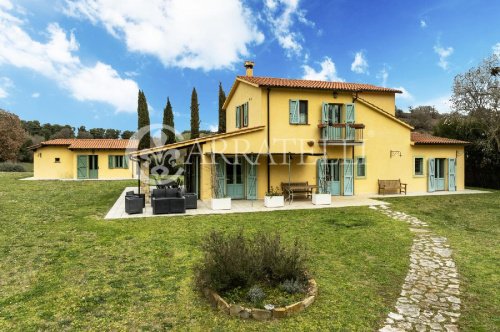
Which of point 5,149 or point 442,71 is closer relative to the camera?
point 442,71

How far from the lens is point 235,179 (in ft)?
53.8

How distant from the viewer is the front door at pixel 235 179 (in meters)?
16.2

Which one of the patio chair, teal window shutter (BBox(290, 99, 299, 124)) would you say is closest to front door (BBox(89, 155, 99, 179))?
the patio chair

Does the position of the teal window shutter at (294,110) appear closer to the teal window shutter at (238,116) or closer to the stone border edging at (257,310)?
the teal window shutter at (238,116)

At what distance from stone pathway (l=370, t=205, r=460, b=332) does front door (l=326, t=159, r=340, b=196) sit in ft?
30.1

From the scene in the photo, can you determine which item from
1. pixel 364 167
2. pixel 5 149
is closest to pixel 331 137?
pixel 364 167

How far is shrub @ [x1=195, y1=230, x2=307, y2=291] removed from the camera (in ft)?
16.4

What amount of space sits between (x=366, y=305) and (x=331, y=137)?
41.3 ft

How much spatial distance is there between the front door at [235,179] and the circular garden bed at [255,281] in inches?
420

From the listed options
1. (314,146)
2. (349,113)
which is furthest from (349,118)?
(314,146)

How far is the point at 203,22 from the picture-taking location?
17.9m

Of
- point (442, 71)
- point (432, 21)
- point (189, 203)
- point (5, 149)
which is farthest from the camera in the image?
point (5, 149)

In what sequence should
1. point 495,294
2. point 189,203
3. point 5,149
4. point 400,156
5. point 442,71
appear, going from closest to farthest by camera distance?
point 495,294 → point 189,203 → point 400,156 → point 442,71 → point 5,149

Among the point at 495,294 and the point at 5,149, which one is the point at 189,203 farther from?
the point at 5,149
